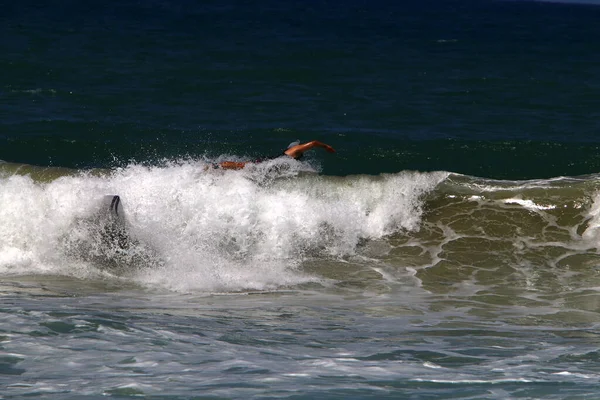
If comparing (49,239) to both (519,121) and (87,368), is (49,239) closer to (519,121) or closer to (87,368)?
(87,368)

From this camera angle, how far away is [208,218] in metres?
11.4

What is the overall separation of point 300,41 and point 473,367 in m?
27.5

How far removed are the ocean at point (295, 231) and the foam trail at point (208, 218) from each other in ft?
0.10

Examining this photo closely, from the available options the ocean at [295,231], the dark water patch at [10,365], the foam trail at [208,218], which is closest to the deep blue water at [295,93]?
the ocean at [295,231]

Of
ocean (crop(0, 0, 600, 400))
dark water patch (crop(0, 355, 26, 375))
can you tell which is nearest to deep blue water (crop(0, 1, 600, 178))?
ocean (crop(0, 0, 600, 400))

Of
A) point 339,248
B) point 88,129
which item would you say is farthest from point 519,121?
point 339,248

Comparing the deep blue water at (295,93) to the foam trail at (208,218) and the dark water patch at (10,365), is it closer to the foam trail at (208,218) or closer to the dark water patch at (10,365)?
the foam trail at (208,218)

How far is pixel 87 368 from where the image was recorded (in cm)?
571

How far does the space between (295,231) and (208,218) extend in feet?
3.37

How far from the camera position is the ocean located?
19.5 feet

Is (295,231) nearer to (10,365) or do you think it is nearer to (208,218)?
(208,218)

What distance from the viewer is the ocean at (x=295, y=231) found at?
5.94 metres

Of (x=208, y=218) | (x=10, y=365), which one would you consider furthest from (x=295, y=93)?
(x=10, y=365)

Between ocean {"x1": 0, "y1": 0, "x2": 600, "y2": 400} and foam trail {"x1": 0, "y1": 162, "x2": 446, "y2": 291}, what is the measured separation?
0.10ft
